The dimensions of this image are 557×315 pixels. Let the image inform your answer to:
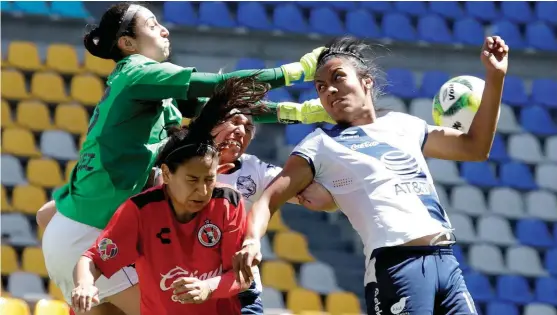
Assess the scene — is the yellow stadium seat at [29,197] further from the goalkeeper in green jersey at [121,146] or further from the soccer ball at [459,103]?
the soccer ball at [459,103]

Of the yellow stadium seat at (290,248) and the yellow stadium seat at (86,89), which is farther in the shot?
the yellow stadium seat at (86,89)

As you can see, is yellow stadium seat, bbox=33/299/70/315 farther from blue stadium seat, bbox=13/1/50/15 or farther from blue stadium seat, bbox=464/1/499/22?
blue stadium seat, bbox=464/1/499/22

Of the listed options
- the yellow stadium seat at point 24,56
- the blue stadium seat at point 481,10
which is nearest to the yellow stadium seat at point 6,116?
the yellow stadium seat at point 24,56

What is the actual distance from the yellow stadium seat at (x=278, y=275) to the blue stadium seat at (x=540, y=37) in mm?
3760

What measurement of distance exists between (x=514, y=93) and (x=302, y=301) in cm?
338

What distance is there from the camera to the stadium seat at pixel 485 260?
30.0ft

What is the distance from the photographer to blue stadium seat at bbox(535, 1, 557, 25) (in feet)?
35.0

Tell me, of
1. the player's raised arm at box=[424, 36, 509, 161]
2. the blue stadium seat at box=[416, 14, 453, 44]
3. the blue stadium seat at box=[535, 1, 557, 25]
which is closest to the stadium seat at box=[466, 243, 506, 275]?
the blue stadium seat at box=[416, 14, 453, 44]

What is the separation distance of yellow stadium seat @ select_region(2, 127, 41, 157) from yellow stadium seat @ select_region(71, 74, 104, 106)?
60 centimetres

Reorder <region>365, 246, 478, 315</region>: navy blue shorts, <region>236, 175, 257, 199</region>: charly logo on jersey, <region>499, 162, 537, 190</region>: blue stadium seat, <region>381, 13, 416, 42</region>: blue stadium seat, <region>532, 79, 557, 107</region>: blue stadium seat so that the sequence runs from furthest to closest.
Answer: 1. <region>532, 79, 557, 107</region>: blue stadium seat
2. <region>381, 13, 416, 42</region>: blue stadium seat
3. <region>499, 162, 537, 190</region>: blue stadium seat
4. <region>236, 175, 257, 199</region>: charly logo on jersey
5. <region>365, 246, 478, 315</region>: navy blue shorts

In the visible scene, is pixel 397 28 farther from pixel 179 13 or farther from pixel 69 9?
pixel 69 9

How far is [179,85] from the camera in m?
3.79

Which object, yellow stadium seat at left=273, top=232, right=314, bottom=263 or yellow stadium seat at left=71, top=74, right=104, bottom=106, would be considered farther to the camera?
yellow stadium seat at left=71, top=74, right=104, bottom=106

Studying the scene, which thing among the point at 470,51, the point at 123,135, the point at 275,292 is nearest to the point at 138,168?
the point at 123,135
